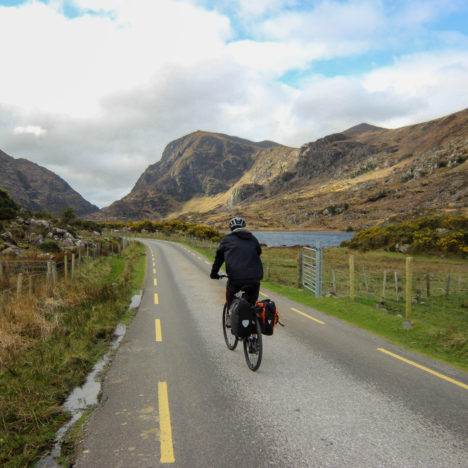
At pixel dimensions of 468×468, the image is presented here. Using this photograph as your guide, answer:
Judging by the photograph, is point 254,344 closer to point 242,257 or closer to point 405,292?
point 242,257

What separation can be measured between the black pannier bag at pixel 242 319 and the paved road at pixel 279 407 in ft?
2.44

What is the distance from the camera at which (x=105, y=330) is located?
826 centimetres

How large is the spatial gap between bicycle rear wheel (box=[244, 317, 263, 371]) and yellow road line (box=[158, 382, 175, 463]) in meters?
1.58

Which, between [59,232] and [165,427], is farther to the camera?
[59,232]

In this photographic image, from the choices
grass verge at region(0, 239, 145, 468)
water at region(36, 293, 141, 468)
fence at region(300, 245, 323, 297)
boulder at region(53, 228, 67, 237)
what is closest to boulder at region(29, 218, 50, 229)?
boulder at region(53, 228, 67, 237)

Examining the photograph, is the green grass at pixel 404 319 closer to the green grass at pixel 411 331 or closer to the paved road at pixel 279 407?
the green grass at pixel 411 331

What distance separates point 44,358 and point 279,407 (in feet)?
14.9

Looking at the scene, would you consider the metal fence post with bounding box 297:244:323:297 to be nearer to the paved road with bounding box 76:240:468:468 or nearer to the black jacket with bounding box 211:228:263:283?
the paved road with bounding box 76:240:468:468

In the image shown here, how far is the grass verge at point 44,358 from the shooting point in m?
3.72

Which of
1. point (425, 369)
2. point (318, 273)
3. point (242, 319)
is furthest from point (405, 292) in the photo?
point (242, 319)

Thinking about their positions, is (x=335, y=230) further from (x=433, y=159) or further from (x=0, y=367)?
(x=0, y=367)

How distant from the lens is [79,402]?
4.67m

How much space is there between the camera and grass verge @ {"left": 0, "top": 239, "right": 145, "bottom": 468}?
3723mm

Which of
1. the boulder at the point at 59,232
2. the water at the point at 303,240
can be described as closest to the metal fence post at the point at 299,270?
the boulder at the point at 59,232
